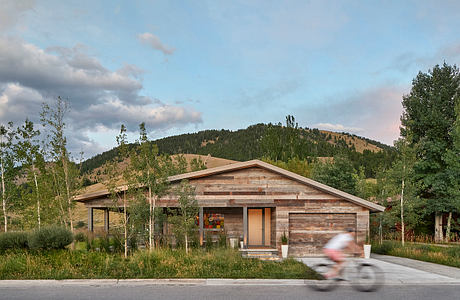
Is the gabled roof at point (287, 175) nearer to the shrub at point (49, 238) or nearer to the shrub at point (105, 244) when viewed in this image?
the shrub at point (105, 244)

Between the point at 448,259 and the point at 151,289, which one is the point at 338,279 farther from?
the point at 448,259

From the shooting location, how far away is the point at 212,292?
32.2 ft

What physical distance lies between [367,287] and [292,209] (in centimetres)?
969

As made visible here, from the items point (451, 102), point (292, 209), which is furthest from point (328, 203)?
point (451, 102)

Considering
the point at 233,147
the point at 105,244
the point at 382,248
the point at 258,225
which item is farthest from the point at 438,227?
the point at 233,147

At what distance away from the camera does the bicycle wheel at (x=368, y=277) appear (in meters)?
10.1

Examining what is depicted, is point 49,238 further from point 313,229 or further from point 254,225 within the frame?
point 313,229

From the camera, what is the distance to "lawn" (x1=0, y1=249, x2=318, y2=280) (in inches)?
459

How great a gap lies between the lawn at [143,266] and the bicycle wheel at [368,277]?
1.49 meters

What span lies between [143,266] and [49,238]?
4.71m

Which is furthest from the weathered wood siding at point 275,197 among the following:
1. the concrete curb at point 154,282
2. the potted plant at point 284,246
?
the concrete curb at point 154,282

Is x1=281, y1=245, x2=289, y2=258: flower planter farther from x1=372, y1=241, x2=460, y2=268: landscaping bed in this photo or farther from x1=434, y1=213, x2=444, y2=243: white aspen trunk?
x1=434, y1=213, x2=444, y2=243: white aspen trunk

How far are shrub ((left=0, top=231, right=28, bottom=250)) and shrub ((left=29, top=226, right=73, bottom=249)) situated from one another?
0.92 m

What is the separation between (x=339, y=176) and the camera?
3297 centimetres
